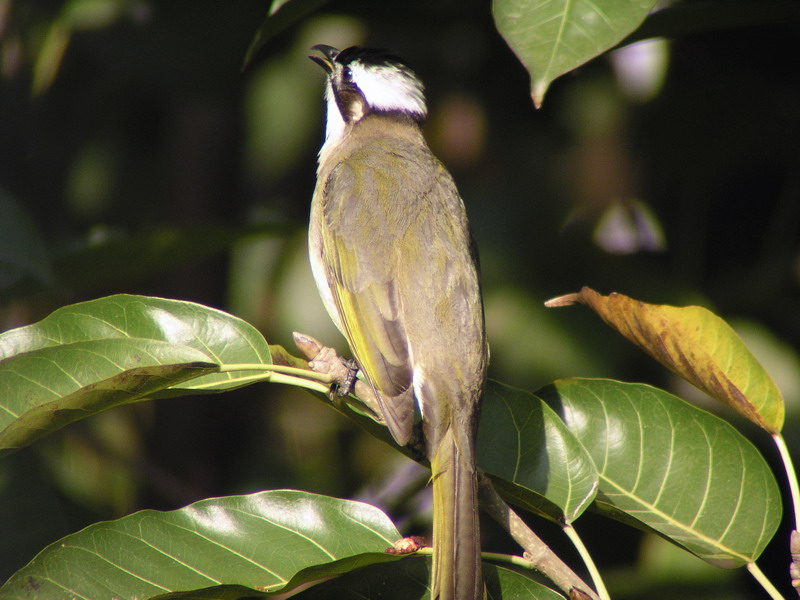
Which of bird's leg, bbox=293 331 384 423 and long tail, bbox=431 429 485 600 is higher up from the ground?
bird's leg, bbox=293 331 384 423

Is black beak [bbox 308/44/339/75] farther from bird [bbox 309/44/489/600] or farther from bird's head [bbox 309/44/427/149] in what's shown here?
bird [bbox 309/44/489/600]

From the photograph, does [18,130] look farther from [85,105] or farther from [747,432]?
[747,432]

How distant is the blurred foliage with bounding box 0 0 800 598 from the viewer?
12.6 feet

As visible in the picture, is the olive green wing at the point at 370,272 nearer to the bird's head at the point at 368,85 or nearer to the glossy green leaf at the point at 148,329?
the glossy green leaf at the point at 148,329

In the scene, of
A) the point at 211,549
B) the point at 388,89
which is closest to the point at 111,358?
the point at 211,549

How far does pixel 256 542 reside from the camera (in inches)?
78.7

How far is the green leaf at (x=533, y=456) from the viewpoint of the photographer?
203 centimetres

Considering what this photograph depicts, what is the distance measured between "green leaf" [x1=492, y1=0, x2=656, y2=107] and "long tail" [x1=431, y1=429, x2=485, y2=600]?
94 centimetres

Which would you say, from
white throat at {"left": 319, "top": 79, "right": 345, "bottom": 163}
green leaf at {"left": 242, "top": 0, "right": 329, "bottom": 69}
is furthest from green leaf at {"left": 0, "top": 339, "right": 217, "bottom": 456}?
white throat at {"left": 319, "top": 79, "right": 345, "bottom": 163}

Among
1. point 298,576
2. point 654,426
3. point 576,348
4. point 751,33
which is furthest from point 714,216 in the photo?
point 298,576

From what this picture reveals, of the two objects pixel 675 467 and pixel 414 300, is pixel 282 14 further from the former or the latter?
pixel 675 467

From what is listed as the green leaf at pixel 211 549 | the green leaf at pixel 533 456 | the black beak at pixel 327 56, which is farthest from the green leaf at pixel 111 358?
the black beak at pixel 327 56

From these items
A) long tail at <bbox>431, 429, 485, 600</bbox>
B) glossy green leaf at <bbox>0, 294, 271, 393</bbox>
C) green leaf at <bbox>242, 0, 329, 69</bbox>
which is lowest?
long tail at <bbox>431, 429, 485, 600</bbox>

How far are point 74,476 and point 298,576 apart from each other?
273 cm
